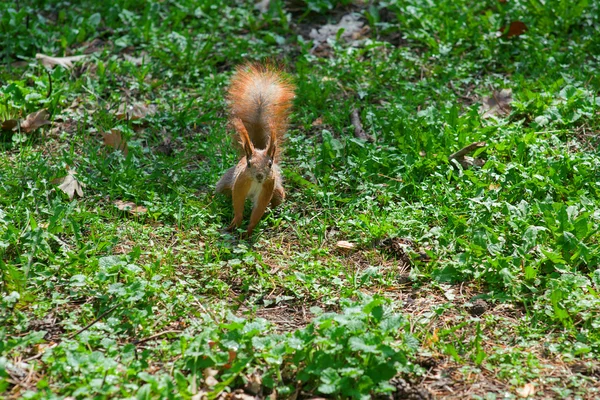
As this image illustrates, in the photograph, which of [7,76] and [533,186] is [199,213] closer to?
[533,186]

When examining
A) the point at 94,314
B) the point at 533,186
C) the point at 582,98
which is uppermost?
the point at 582,98

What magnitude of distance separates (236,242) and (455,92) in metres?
2.03

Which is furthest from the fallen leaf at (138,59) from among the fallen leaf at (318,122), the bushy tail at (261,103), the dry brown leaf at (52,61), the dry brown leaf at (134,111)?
the fallen leaf at (318,122)

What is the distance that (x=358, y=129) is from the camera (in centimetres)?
425

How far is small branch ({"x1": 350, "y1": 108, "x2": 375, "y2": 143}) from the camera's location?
4.18 metres

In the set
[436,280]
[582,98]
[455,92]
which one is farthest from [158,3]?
[436,280]

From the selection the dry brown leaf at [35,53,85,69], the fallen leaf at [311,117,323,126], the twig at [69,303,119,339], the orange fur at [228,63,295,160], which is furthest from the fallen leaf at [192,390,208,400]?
the dry brown leaf at [35,53,85,69]

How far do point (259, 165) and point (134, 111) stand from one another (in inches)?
54.2

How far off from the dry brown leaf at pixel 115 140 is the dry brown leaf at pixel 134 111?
0.24 m

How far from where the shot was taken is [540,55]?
4762 mm

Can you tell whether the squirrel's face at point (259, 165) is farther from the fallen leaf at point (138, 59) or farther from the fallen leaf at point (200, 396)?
the fallen leaf at point (138, 59)

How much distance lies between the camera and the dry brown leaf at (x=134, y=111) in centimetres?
438

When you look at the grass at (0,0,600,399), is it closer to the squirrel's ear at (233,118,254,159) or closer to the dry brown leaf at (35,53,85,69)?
the dry brown leaf at (35,53,85,69)

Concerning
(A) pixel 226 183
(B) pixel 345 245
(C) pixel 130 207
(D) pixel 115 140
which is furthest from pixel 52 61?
(B) pixel 345 245
